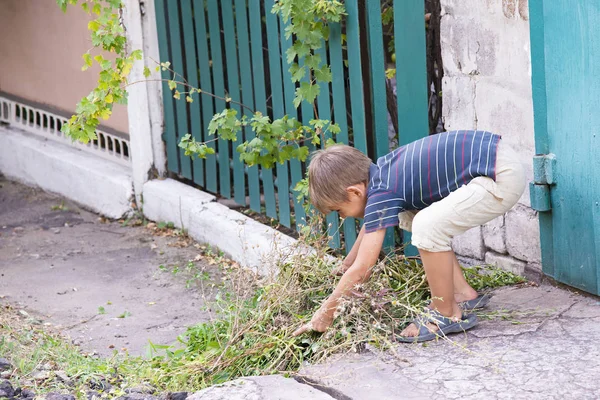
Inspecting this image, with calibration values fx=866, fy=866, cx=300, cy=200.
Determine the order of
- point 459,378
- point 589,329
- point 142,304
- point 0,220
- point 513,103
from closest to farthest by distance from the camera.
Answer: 1. point 459,378
2. point 589,329
3. point 513,103
4. point 142,304
5. point 0,220

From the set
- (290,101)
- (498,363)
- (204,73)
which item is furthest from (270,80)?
(498,363)

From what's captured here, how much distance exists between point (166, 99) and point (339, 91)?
214 centimetres

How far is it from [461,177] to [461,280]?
1.92ft

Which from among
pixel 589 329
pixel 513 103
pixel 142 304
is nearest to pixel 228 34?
pixel 142 304

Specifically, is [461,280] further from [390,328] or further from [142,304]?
[142,304]

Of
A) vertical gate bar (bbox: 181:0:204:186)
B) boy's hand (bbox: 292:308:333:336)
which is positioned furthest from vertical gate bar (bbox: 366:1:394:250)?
vertical gate bar (bbox: 181:0:204:186)

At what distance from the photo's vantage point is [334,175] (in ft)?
12.1

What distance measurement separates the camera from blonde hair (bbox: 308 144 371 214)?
12.1 ft

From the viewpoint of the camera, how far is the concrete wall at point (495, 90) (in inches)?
160

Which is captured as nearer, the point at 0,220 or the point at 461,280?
the point at 461,280

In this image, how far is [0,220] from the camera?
7273 mm

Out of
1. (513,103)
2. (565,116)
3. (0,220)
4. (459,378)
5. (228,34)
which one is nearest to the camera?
(459,378)

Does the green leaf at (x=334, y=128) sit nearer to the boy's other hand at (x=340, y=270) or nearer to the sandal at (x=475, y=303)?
the boy's other hand at (x=340, y=270)

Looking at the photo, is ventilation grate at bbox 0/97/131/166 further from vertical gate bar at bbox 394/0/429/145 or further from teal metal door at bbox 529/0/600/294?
teal metal door at bbox 529/0/600/294
